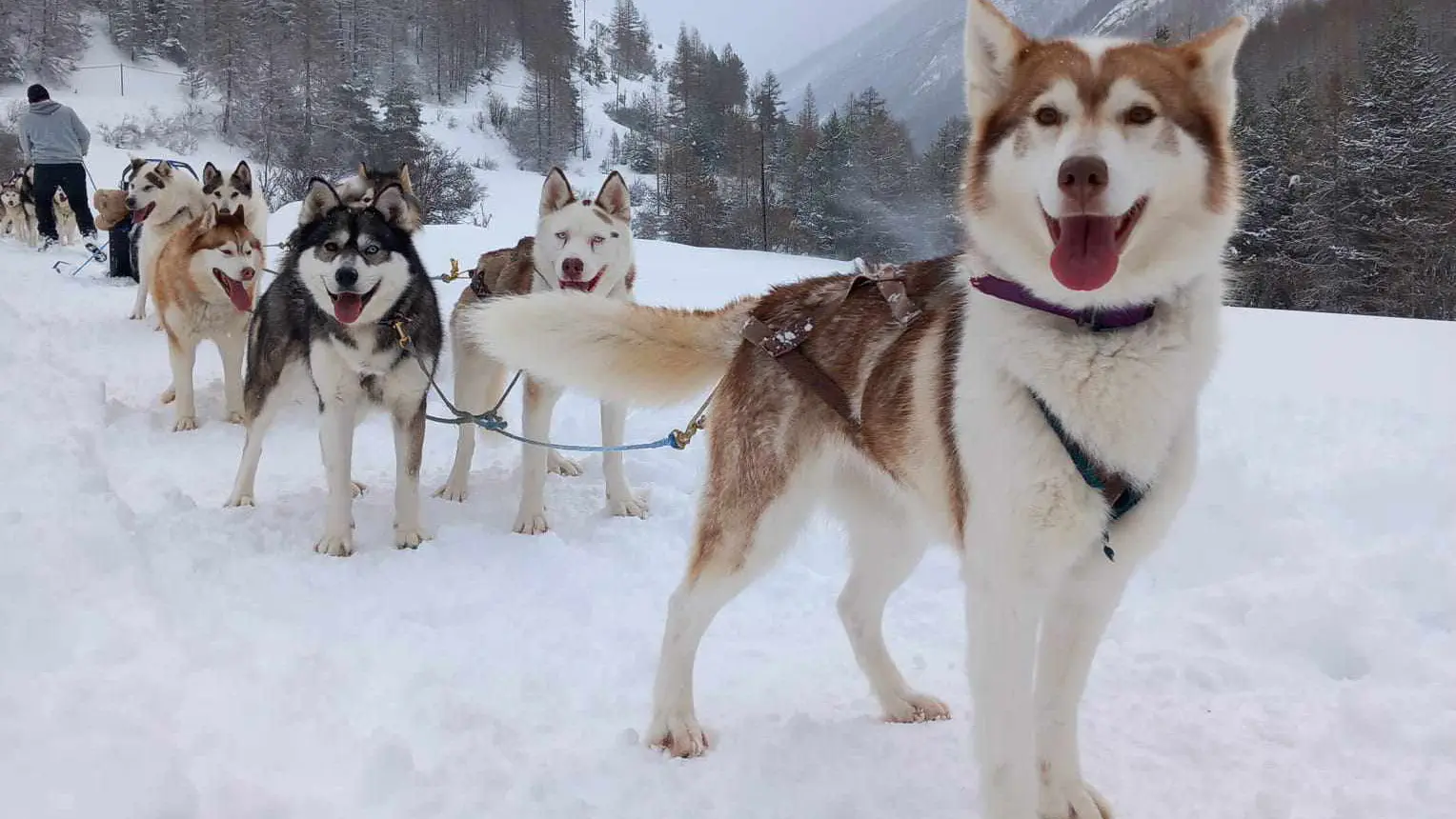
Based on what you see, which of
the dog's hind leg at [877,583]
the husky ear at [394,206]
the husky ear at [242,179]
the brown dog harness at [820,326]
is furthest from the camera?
the husky ear at [242,179]

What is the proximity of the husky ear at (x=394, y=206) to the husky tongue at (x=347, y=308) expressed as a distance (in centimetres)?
55

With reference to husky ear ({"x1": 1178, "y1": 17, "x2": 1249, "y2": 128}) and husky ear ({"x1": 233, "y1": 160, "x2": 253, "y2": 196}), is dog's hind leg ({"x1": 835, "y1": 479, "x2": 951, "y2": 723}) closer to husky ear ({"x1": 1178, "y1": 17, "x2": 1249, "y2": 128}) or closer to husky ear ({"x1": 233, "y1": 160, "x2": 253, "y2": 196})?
husky ear ({"x1": 1178, "y1": 17, "x2": 1249, "y2": 128})

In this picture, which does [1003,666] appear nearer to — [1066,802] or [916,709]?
[1066,802]

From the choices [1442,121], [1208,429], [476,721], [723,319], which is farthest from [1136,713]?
[1442,121]

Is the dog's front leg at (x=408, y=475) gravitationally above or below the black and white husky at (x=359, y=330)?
below

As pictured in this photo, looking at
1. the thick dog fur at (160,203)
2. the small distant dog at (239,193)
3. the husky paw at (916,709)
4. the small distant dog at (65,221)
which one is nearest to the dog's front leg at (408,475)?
the husky paw at (916,709)

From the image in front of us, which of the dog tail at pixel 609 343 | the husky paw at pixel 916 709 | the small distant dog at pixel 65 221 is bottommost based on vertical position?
the husky paw at pixel 916 709

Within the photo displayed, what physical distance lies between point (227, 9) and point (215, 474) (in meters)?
55.1

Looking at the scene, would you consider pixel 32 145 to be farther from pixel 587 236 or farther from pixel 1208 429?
pixel 1208 429

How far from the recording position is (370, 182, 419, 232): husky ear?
4.34 m

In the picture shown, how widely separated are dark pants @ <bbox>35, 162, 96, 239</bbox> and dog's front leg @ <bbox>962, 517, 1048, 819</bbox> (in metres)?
15.6

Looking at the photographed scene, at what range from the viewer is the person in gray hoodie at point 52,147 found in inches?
476

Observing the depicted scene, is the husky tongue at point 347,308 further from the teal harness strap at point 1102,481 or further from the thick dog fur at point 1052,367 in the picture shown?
the teal harness strap at point 1102,481

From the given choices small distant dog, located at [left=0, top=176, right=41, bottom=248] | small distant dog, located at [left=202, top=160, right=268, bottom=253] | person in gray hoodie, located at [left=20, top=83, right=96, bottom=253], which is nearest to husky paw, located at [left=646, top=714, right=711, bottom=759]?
small distant dog, located at [left=202, top=160, right=268, bottom=253]
